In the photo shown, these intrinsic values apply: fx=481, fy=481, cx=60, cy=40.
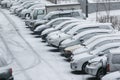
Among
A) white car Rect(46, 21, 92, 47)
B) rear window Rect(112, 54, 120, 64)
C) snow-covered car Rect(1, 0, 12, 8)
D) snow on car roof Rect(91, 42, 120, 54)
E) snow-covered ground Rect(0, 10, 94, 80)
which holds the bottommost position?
snow-covered car Rect(1, 0, 12, 8)

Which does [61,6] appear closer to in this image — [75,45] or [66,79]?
[75,45]

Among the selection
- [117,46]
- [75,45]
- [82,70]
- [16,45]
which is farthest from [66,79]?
[16,45]

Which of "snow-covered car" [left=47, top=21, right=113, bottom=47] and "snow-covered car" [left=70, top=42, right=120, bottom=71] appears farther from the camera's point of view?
"snow-covered car" [left=47, top=21, right=113, bottom=47]

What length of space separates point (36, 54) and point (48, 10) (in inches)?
509

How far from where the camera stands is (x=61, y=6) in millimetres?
38406

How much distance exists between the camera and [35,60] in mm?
24453

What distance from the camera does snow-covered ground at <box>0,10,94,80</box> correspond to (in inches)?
798

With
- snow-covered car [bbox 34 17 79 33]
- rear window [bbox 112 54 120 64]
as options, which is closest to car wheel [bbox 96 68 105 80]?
rear window [bbox 112 54 120 64]

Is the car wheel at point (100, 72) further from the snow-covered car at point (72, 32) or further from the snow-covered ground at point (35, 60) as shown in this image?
the snow-covered car at point (72, 32)

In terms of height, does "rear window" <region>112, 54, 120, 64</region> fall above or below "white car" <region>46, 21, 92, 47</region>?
above

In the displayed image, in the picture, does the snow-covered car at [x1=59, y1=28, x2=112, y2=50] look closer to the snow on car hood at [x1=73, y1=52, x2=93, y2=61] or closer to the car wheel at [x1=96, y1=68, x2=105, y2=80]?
the snow on car hood at [x1=73, y1=52, x2=93, y2=61]

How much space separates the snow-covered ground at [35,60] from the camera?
20281 mm

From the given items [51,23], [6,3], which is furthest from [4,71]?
[6,3]

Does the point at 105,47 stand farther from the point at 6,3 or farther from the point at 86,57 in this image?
the point at 6,3
